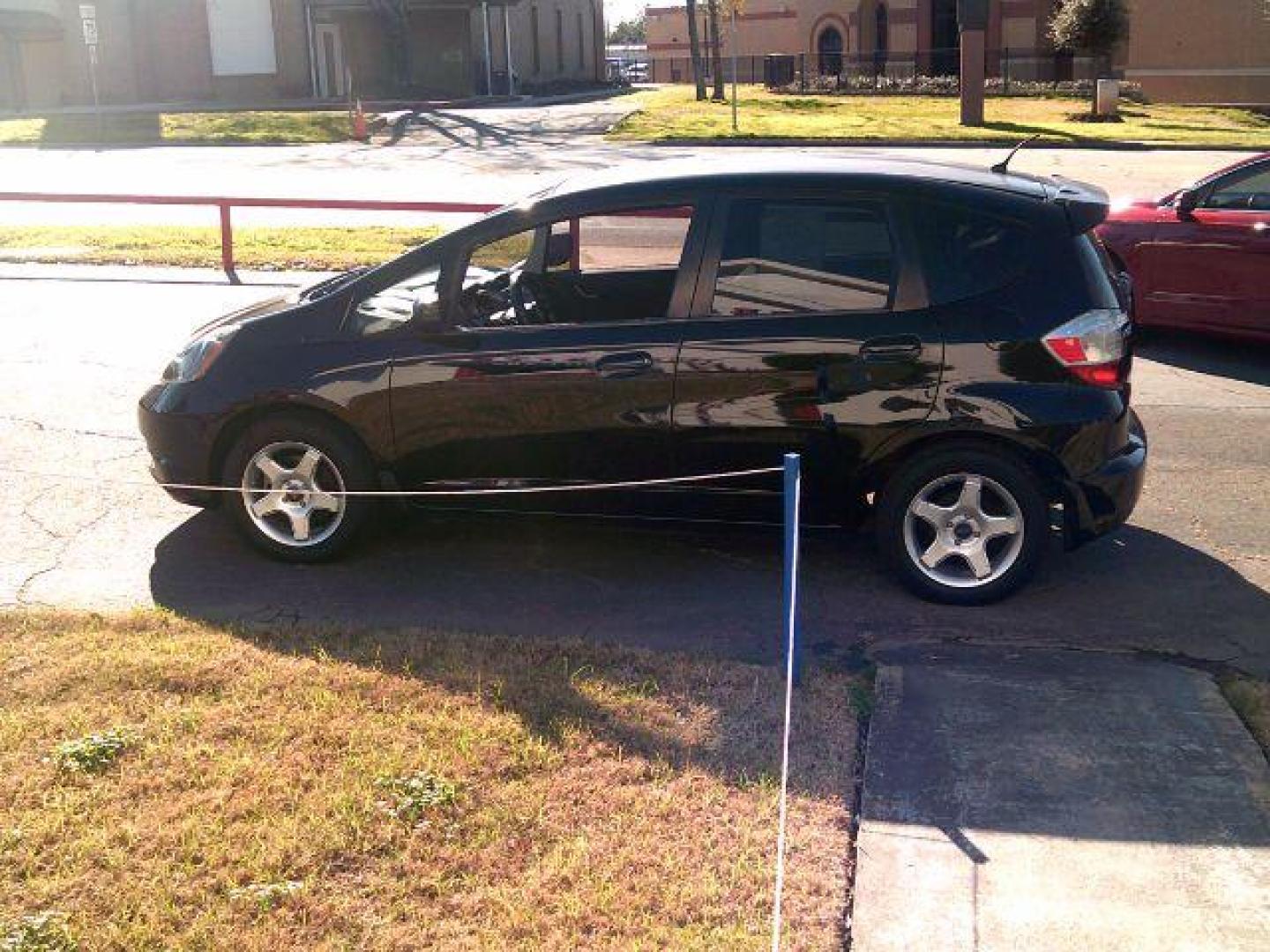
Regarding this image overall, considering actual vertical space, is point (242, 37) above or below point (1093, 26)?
above

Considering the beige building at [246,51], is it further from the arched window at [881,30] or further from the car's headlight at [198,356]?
the car's headlight at [198,356]

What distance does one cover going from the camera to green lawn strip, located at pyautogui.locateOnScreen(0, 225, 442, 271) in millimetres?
15531

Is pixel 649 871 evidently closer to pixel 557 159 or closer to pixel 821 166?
pixel 821 166

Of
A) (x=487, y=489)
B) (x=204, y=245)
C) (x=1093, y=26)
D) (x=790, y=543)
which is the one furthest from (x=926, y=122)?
(x=790, y=543)

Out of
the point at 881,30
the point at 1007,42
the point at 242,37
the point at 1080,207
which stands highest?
the point at 242,37

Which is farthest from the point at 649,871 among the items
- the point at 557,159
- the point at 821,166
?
the point at 557,159

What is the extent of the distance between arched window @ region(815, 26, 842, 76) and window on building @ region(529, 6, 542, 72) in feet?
38.9

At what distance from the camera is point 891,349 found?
566 centimetres

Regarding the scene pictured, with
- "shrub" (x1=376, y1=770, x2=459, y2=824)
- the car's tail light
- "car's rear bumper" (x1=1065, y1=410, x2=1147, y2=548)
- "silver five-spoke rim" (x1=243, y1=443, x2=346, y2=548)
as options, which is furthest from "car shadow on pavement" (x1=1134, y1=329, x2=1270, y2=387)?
"shrub" (x1=376, y1=770, x2=459, y2=824)

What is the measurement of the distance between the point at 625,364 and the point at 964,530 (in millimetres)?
1558

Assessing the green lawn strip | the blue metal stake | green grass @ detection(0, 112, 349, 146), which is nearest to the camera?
the blue metal stake

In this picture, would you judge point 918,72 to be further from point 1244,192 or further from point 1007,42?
point 1244,192

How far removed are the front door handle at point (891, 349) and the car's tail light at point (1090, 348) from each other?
20.3 inches

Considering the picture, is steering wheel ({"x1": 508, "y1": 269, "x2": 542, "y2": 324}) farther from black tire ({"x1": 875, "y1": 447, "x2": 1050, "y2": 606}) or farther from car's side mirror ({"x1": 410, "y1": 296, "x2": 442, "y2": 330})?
black tire ({"x1": 875, "y1": 447, "x2": 1050, "y2": 606})
